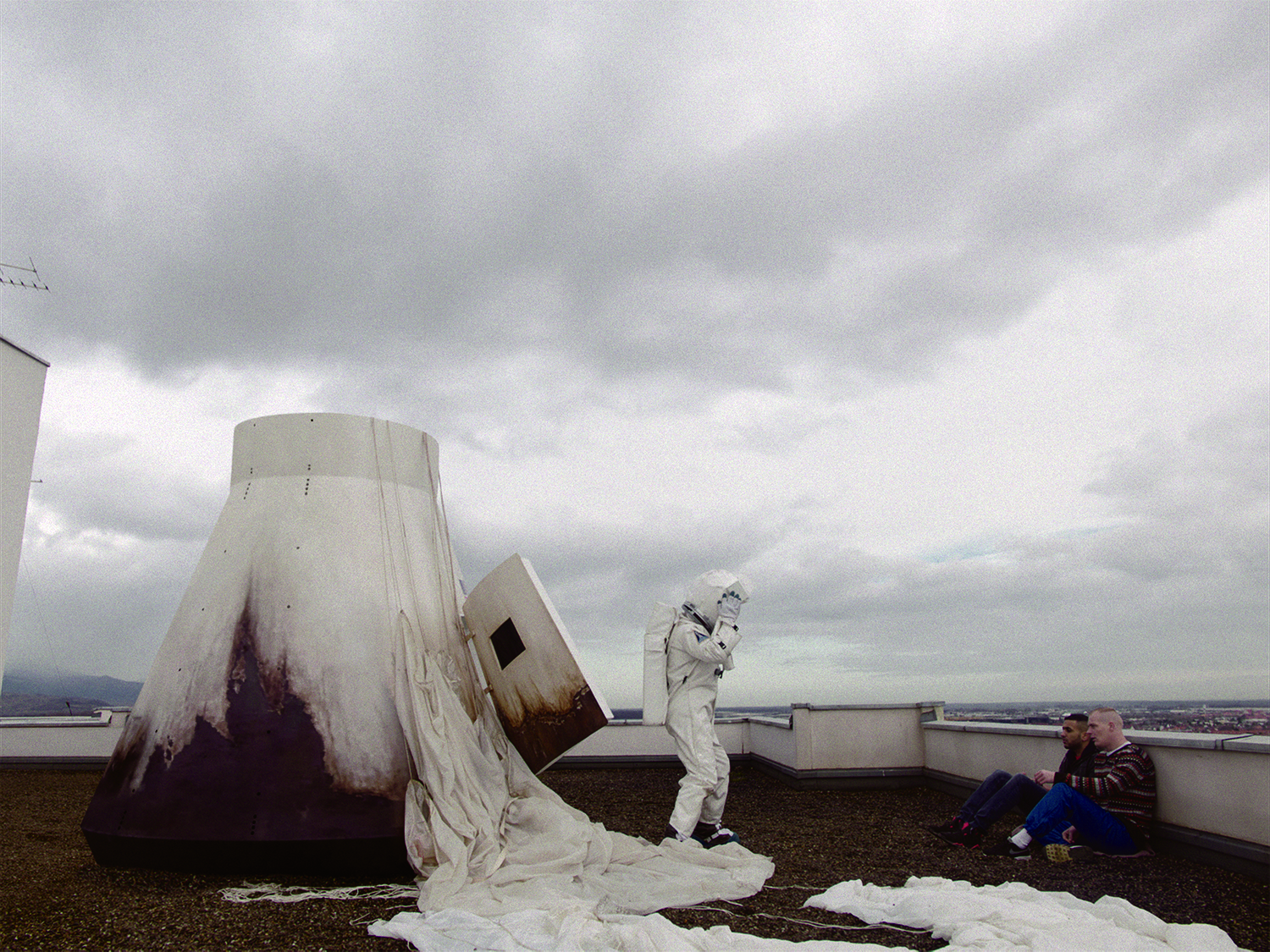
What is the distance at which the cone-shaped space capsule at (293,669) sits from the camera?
4816mm

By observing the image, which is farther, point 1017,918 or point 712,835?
point 712,835

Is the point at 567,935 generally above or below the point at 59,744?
below

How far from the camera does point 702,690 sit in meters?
6.39

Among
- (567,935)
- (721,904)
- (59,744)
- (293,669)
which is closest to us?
(567,935)

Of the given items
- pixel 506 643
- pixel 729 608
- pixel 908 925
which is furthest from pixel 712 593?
pixel 908 925

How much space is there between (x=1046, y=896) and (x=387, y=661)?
4.10 meters

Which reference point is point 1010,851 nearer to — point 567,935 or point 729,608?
point 729,608

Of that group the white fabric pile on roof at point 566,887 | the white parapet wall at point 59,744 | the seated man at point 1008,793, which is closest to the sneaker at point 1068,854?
the seated man at point 1008,793

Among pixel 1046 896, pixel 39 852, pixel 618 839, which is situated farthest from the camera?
pixel 39 852

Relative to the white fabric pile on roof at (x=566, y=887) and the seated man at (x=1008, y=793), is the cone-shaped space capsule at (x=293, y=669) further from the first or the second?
the seated man at (x=1008, y=793)

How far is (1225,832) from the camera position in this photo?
4.96 m

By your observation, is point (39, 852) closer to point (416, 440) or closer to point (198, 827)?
point (198, 827)

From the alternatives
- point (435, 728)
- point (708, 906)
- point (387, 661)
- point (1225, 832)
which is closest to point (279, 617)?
point (387, 661)

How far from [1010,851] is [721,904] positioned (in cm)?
237
